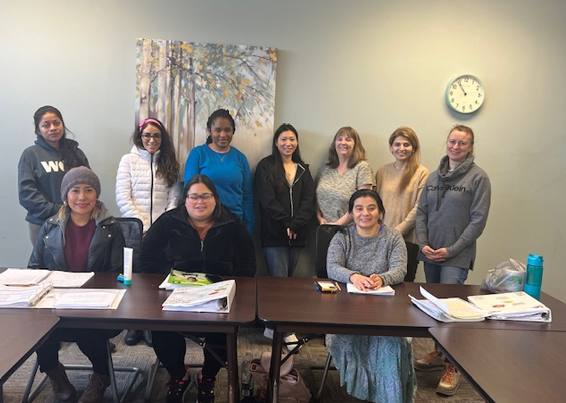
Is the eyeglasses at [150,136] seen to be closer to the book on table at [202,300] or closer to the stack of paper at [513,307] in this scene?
the book on table at [202,300]

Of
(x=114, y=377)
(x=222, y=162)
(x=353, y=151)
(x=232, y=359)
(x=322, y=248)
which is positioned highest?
(x=353, y=151)

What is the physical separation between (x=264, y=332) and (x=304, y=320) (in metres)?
1.59

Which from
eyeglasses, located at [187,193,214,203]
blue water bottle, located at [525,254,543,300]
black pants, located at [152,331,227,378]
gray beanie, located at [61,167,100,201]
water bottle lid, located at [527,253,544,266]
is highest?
gray beanie, located at [61,167,100,201]

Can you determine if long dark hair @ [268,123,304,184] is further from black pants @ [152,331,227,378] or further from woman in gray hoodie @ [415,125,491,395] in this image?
black pants @ [152,331,227,378]

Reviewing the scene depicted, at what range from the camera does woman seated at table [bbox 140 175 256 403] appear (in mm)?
2211

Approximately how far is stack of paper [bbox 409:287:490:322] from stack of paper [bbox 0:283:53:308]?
1617 millimetres

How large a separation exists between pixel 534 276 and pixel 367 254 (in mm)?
813

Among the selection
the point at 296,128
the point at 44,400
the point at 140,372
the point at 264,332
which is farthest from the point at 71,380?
the point at 296,128

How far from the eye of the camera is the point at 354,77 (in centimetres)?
338

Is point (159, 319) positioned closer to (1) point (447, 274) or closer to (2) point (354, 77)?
(1) point (447, 274)

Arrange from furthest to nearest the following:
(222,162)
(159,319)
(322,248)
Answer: (222,162)
(322,248)
(159,319)

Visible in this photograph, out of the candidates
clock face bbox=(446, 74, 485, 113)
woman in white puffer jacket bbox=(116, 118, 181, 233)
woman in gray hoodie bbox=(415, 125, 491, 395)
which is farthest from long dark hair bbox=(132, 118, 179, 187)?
clock face bbox=(446, 74, 485, 113)

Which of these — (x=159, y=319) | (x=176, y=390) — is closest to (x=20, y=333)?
(x=159, y=319)

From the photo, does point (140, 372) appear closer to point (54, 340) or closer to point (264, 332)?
point (54, 340)
